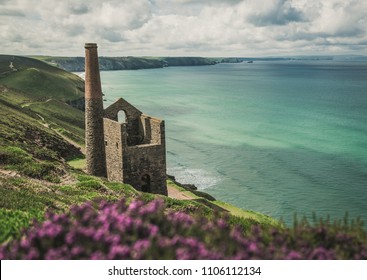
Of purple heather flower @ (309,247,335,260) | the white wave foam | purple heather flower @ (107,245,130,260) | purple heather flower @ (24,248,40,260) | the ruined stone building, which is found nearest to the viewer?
purple heather flower @ (107,245,130,260)

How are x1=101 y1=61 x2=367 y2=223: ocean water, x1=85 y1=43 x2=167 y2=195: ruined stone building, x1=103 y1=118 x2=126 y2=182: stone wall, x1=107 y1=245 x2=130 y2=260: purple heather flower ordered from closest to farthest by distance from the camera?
x1=107 y1=245 x2=130 y2=260: purple heather flower, x1=103 y1=118 x2=126 y2=182: stone wall, x1=85 y1=43 x2=167 y2=195: ruined stone building, x1=101 y1=61 x2=367 y2=223: ocean water

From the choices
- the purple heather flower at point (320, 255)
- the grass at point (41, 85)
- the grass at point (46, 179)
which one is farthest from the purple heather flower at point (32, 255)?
the grass at point (41, 85)

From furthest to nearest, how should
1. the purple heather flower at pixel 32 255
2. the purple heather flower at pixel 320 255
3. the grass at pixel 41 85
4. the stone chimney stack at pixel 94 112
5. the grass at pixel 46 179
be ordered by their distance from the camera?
the grass at pixel 41 85 → the stone chimney stack at pixel 94 112 → the grass at pixel 46 179 → the purple heather flower at pixel 320 255 → the purple heather flower at pixel 32 255

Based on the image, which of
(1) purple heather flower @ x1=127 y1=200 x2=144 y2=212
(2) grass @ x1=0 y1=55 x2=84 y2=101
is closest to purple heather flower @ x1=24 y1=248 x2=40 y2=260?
(1) purple heather flower @ x1=127 y1=200 x2=144 y2=212

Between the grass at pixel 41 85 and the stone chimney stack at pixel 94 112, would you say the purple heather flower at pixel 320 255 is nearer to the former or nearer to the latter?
the stone chimney stack at pixel 94 112

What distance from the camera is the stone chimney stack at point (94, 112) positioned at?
112 feet

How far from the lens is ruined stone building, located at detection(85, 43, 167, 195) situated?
3166 cm

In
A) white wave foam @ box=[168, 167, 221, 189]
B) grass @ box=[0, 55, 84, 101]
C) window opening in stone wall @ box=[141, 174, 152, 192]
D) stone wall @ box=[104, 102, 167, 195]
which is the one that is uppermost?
grass @ box=[0, 55, 84, 101]

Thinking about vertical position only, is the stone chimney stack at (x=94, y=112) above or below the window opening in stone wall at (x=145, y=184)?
above

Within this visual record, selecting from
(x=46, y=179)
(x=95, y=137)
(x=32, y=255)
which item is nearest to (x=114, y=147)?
(x=95, y=137)

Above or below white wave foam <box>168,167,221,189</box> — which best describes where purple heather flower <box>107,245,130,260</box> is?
above

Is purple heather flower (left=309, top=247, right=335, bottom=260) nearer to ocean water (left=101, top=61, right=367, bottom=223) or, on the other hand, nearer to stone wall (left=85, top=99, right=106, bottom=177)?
stone wall (left=85, top=99, right=106, bottom=177)
